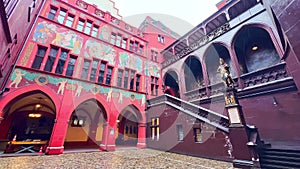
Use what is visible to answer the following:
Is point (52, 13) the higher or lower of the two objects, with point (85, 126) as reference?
higher

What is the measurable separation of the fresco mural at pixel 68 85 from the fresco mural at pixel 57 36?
2.43 m

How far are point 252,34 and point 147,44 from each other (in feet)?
31.6

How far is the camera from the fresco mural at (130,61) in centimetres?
1230

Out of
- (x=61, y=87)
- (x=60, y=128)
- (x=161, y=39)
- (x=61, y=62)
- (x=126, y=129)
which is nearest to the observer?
(x=60, y=128)

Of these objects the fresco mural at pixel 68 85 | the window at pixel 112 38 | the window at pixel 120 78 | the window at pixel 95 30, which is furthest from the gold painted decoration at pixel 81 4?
the fresco mural at pixel 68 85

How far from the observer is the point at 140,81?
13.1m

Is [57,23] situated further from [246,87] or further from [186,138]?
[246,87]

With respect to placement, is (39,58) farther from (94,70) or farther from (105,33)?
(105,33)

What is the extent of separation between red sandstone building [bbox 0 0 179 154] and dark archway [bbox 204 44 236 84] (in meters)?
5.31

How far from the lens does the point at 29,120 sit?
37.4 ft

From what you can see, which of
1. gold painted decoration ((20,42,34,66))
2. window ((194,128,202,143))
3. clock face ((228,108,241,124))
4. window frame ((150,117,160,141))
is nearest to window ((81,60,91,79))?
gold painted decoration ((20,42,34,66))

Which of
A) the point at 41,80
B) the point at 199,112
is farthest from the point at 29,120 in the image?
the point at 199,112

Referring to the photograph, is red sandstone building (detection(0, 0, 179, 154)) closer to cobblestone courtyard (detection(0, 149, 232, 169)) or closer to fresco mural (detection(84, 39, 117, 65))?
fresco mural (detection(84, 39, 117, 65))

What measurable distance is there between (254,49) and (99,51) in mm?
11889
